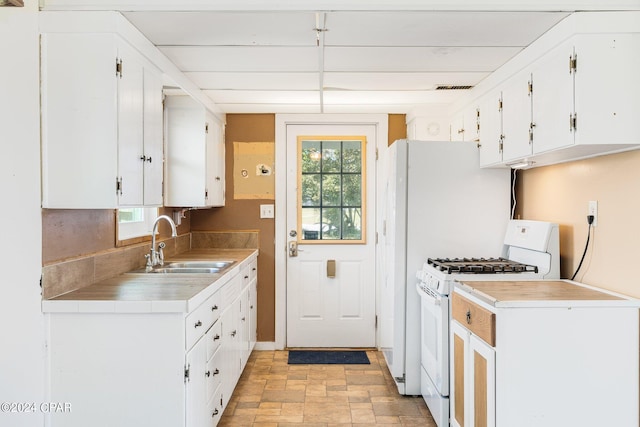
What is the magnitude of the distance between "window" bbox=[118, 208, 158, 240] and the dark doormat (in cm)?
167

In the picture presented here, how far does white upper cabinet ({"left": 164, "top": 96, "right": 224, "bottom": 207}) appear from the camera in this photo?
11.1ft

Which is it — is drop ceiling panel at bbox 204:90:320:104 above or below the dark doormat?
above

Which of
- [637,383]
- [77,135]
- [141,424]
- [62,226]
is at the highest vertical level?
[77,135]

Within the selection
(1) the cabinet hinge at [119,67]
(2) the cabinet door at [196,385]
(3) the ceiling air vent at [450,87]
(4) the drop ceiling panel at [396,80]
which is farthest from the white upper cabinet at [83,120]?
(3) the ceiling air vent at [450,87]

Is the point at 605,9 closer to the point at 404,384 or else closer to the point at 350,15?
the point at 350,15

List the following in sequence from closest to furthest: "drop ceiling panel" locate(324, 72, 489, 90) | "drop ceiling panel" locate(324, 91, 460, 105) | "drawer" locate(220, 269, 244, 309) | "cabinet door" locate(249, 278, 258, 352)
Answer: "drawer" locate(220, 269, 244, 309) < "drop ceiling panel" locate(324, 72, 489, 90) < "drop ceiling panel" locate(324, 91, 460, 105) < "cabinet door" locate(249, 278, 258, 352)

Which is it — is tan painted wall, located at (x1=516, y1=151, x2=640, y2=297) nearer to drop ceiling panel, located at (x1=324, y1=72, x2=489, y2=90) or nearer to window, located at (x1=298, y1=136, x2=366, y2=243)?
drop ceiling panel, located at (x1=324, y1=72, x2=489, y2=90)

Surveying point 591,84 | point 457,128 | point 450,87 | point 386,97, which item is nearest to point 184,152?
point 386,97

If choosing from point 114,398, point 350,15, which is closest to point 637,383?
point 350,15

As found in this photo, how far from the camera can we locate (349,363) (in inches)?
155

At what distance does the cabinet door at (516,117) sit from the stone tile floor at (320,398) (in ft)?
5.59

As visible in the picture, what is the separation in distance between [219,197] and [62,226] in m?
1.94

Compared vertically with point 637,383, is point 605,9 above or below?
above

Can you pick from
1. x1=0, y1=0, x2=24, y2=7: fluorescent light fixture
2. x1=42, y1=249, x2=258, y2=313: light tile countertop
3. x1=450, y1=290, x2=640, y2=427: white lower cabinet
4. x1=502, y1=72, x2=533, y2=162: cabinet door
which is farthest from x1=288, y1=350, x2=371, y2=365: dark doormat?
x1=0, y1=0, x2=24, y2=7: fluorescent light fixture
